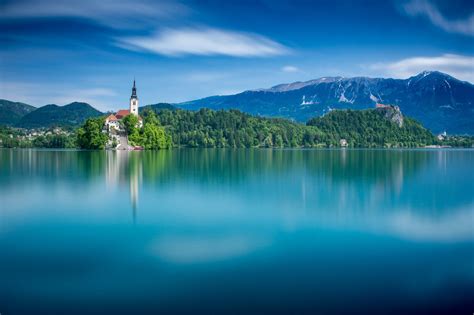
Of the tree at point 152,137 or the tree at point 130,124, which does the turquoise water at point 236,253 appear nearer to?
the tree at point 130,124

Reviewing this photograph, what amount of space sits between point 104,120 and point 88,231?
114046 mm

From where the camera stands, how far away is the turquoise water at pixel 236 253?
34.1 feet

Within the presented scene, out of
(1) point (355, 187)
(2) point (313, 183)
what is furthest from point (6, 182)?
(1) point (355, 187)

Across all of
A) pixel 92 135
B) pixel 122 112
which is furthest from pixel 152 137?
pixel 122 112

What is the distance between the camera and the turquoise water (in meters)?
10.4

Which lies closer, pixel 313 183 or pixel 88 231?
pixel 88 231

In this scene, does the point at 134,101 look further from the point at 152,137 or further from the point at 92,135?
the point at 92,135

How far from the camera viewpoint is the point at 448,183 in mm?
36938

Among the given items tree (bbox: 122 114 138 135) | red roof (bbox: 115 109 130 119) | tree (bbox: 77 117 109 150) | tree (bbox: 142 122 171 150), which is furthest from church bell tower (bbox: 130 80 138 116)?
tree (bbox: 77 117 109 150)

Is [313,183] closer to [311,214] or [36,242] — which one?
[311,214]

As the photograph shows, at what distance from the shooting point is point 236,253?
14352 millimetres

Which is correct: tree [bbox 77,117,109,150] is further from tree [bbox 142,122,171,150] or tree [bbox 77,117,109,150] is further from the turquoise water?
the turquoise water

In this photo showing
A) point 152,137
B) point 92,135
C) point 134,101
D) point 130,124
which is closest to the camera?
point 92,135

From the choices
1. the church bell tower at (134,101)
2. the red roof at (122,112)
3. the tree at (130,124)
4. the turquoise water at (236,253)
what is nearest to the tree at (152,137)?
the tree at (130,124)
